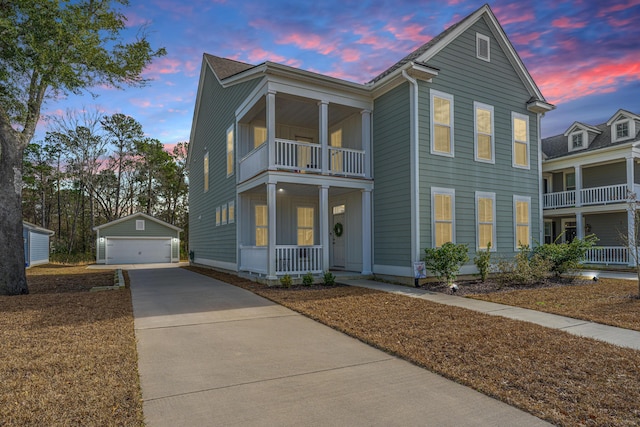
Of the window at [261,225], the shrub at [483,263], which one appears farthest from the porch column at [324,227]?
the shrub at [483,263]

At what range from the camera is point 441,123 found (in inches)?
443

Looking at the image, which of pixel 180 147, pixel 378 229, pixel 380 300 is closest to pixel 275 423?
pixel 380 300

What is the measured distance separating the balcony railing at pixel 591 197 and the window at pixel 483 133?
26.8 ft

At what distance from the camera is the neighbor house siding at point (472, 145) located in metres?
10.9

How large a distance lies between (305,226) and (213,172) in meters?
6.28

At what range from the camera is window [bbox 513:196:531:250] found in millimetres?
12766

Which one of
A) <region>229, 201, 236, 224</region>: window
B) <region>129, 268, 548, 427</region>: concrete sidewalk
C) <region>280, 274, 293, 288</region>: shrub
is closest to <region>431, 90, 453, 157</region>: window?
<region>280, 274, 293, 288</region>: shrub

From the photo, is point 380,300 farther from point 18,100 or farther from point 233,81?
point 18,100

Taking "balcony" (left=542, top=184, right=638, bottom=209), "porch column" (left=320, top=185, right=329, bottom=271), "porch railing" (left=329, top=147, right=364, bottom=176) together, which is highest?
"porch railing" (left=329, top=147, right=364, bottom=176)

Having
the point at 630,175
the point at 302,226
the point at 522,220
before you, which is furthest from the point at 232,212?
the point at 630,175

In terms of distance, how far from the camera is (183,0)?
34.0ft

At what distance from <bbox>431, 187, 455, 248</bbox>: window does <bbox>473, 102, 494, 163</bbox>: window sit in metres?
1.93

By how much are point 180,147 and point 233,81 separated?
28.8 metres

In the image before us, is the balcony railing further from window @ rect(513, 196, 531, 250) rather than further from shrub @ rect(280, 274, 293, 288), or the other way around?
shrub @ rect(280, 274, 293, 288)
